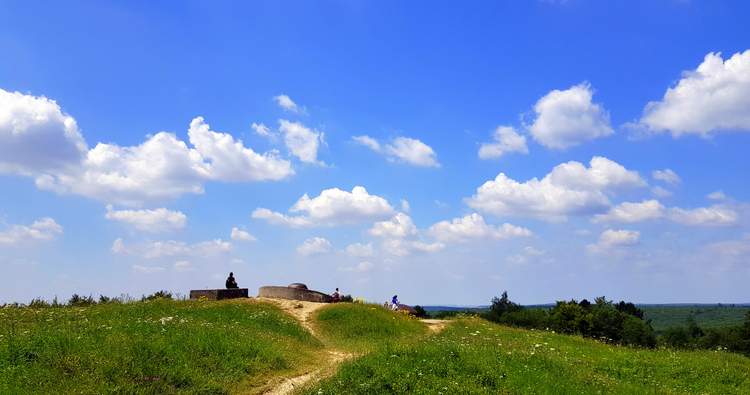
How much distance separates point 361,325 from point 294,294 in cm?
953

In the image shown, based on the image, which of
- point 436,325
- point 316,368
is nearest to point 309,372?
point 316,368

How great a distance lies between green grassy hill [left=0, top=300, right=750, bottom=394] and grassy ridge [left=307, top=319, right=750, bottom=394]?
0.11 ft

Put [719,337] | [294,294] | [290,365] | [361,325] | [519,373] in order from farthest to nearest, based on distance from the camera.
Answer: [719,337] < [294,294] < [361,325] < [290,365] < [519,373]

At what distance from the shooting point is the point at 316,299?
38062 millimetres

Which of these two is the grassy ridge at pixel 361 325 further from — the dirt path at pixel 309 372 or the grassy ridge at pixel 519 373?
the grassy ridge at pixel 519 373

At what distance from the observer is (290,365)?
18.1 m

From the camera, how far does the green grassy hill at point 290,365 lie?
13812 millimetres

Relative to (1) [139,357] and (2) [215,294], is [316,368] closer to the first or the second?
(1) [139,357]

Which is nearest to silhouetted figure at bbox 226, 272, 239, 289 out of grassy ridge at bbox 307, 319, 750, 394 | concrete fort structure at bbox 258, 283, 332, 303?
concrete fort structure at bbox 258, 283, 332, 303

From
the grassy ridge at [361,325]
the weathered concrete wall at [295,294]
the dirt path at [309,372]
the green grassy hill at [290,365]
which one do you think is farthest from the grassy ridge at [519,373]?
the weathered concrete wall at [295,294]

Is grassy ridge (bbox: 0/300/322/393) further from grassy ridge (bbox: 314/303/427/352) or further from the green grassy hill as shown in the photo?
grassy ridge (bbox: 314/303/427/352)

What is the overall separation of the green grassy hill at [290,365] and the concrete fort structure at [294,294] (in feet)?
44.0

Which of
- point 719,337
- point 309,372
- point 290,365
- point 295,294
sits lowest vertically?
point 719,337

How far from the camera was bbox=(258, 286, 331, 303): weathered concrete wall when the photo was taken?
37.9m
